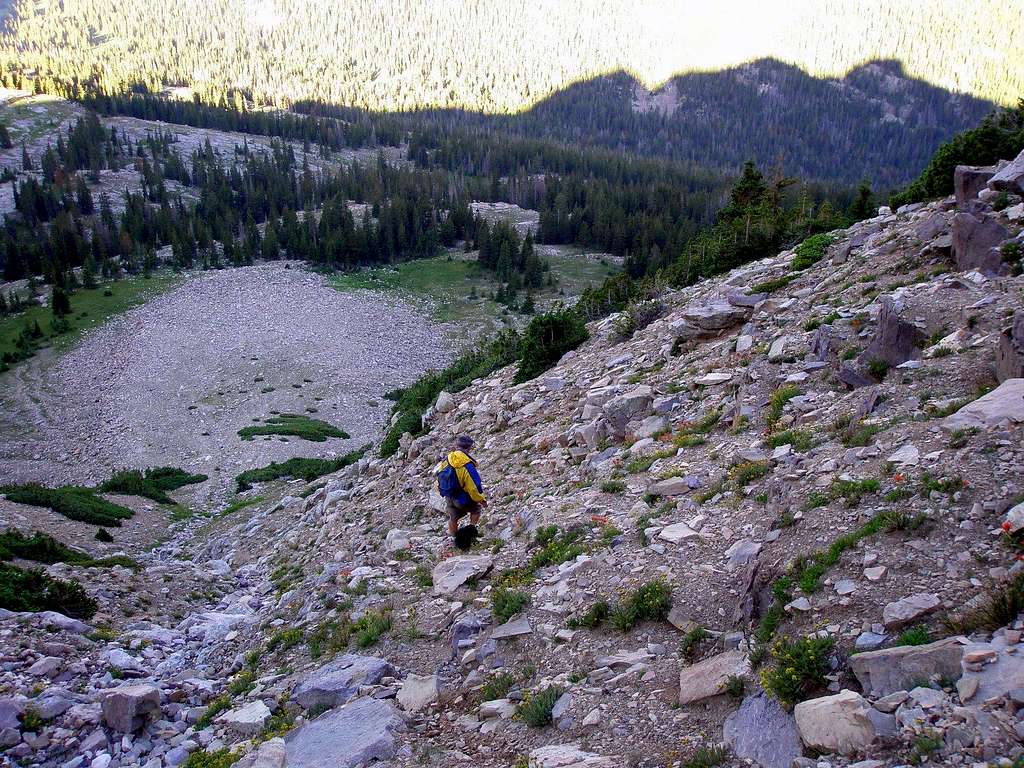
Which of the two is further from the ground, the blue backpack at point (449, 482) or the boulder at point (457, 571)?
the blue backpack at point (449, 482)

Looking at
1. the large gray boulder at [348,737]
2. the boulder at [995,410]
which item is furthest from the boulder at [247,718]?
the boulder at [995,410]

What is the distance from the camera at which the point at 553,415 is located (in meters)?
17.0

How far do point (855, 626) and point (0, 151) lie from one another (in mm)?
195887

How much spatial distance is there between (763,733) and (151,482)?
32013 mm

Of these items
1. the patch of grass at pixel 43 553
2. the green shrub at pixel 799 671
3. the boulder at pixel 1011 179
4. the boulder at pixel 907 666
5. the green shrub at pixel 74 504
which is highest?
the boulder at pixel 1011 179

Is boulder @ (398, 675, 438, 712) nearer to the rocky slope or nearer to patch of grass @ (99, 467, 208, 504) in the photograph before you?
the rocky slope

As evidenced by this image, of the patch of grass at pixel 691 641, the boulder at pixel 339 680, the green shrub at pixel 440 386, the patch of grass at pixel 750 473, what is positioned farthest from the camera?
the green shrub at pixel 440 386

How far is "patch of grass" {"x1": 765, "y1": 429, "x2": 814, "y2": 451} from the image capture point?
30.9 ft

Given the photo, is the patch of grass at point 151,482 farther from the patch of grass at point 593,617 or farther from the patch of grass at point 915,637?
the patch of grass at point 915,637

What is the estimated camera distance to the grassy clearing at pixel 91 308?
62.3m

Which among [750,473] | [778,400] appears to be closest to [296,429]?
[778,400]

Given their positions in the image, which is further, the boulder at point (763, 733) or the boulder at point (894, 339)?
the boulder at point (894, 339)

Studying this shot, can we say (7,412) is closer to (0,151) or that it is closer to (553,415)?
(553,415)

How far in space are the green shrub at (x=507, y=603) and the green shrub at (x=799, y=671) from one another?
12.2 ft
